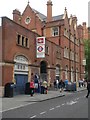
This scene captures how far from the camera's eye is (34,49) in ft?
112

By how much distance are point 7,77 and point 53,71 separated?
1472 cm

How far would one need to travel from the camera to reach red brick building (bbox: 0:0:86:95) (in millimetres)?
27797

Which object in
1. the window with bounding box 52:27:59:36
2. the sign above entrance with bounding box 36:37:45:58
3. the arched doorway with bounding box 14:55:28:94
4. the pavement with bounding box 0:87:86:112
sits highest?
the window with bounding box 52:27:59:36

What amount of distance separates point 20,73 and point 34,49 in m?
4.61

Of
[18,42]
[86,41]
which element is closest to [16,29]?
[18,42]

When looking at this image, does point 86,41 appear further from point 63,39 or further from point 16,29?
point 16,29

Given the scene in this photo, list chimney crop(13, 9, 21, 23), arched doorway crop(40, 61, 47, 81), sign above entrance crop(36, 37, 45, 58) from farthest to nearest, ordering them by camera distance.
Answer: chimney crop(13, 9, 21, 23)
arched doorway crop(40, 61, 47, 81)
sign above entrance crop(36, 37, 45, 58)

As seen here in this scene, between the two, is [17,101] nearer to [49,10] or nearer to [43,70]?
[43,70]

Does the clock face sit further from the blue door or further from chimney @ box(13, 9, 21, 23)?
the blue door

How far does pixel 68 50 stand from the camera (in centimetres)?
5347

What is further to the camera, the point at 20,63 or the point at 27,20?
the point at 27,20

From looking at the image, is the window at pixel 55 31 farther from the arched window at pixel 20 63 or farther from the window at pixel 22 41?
the arched window at pixel 20 63

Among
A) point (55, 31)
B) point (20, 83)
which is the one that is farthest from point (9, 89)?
point (55, 31)

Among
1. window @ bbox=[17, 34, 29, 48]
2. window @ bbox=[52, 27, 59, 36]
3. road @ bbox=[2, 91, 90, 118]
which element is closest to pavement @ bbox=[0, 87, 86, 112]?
road @ bbox=[2, 91, 90, 118]
